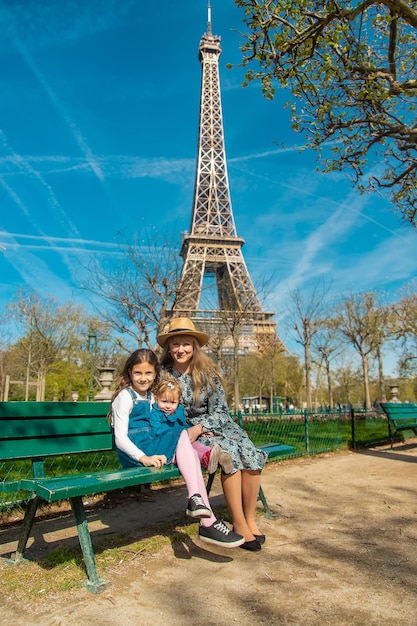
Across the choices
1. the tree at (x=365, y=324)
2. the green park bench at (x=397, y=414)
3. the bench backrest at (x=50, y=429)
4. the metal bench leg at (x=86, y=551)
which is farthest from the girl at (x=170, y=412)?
the tree at (x=365, y=324)

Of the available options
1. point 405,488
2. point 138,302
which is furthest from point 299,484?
point 138,302

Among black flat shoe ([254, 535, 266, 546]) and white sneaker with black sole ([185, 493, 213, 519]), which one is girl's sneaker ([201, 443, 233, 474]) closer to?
white sneaker with black sole ([185, 493, 213, 519])

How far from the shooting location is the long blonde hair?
11.6ft

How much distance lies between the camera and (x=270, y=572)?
8.93ft

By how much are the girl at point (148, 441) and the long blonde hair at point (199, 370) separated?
32cm

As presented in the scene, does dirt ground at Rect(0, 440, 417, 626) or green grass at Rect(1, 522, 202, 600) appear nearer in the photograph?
dirt ground at Rect(0, 440, 417, 626)

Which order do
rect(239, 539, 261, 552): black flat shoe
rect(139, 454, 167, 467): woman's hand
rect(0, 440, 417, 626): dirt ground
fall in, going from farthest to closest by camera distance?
rect(239, 539, 261, 552): black flat shoe → rect(139, 454, 167, 467): woman's hand → rect(0, 440, 417, 626): dirt ground

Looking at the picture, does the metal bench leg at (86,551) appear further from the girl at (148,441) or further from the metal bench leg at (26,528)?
the girl at (148,441)

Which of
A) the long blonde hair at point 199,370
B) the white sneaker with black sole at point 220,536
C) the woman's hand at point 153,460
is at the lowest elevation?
the white sneaker with black sole at point 220,536

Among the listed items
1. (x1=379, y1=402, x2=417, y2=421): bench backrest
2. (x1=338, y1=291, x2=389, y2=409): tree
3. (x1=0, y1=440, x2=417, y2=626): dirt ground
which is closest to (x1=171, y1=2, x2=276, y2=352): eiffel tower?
(x1=338, y1=291, x2=389, y2=409): tree

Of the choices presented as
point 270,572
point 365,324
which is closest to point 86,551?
point 270,572

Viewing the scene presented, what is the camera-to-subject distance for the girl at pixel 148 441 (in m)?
2.71

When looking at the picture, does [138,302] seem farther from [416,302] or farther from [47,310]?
[416,302]

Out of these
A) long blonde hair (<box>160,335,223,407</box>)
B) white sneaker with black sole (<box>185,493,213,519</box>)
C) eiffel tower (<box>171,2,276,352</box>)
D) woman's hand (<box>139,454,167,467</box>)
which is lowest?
white sneaker with black sole (<box>185,493,213,519</box>)
